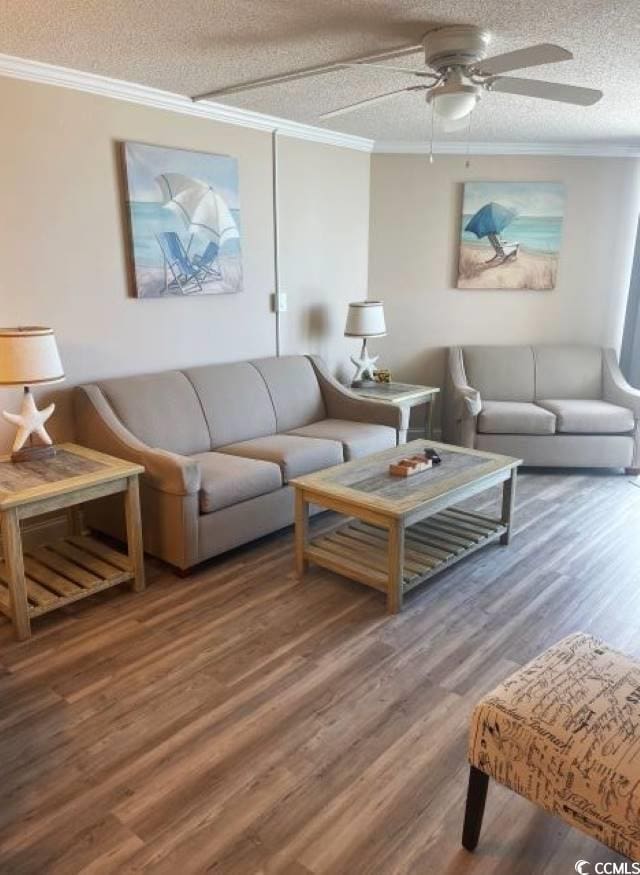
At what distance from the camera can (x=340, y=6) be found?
7.33ft

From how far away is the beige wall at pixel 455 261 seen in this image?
5.05 m

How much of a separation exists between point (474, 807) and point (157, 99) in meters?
3.51

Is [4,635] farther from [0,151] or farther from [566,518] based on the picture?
[566,518]

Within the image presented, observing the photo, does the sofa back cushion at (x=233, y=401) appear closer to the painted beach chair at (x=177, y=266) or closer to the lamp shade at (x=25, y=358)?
the painted beach chair at (x=177, y=266)

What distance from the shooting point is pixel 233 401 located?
12.8 feet

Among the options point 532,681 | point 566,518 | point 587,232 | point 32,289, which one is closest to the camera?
point 532,681

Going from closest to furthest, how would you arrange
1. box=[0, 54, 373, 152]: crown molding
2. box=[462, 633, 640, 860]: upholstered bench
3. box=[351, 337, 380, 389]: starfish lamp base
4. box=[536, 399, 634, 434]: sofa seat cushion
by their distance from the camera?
box=[462, 633, 640, 860]: upholstered bench → box=[0, 54, 373, 152]: crown molding → box=[536, 399, 634, 434]: sofa seat cushion → box=[351, 337, 380, 389]: starfish lamp base

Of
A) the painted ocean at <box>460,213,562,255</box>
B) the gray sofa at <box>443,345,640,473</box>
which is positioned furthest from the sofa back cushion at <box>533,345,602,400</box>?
the painted ocean at <box>460,213,562,255</box>

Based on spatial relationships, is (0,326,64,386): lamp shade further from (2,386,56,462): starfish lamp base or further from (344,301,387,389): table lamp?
(344,301,387,389): table lamp

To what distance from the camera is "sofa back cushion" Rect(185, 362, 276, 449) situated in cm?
378

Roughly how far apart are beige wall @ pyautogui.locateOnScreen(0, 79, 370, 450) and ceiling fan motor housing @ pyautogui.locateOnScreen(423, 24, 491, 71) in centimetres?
165

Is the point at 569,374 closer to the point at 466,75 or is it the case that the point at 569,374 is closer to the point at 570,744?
the point at 466,75

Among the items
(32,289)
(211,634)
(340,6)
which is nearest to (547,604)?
(211,634)

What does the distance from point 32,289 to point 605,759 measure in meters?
2.99
